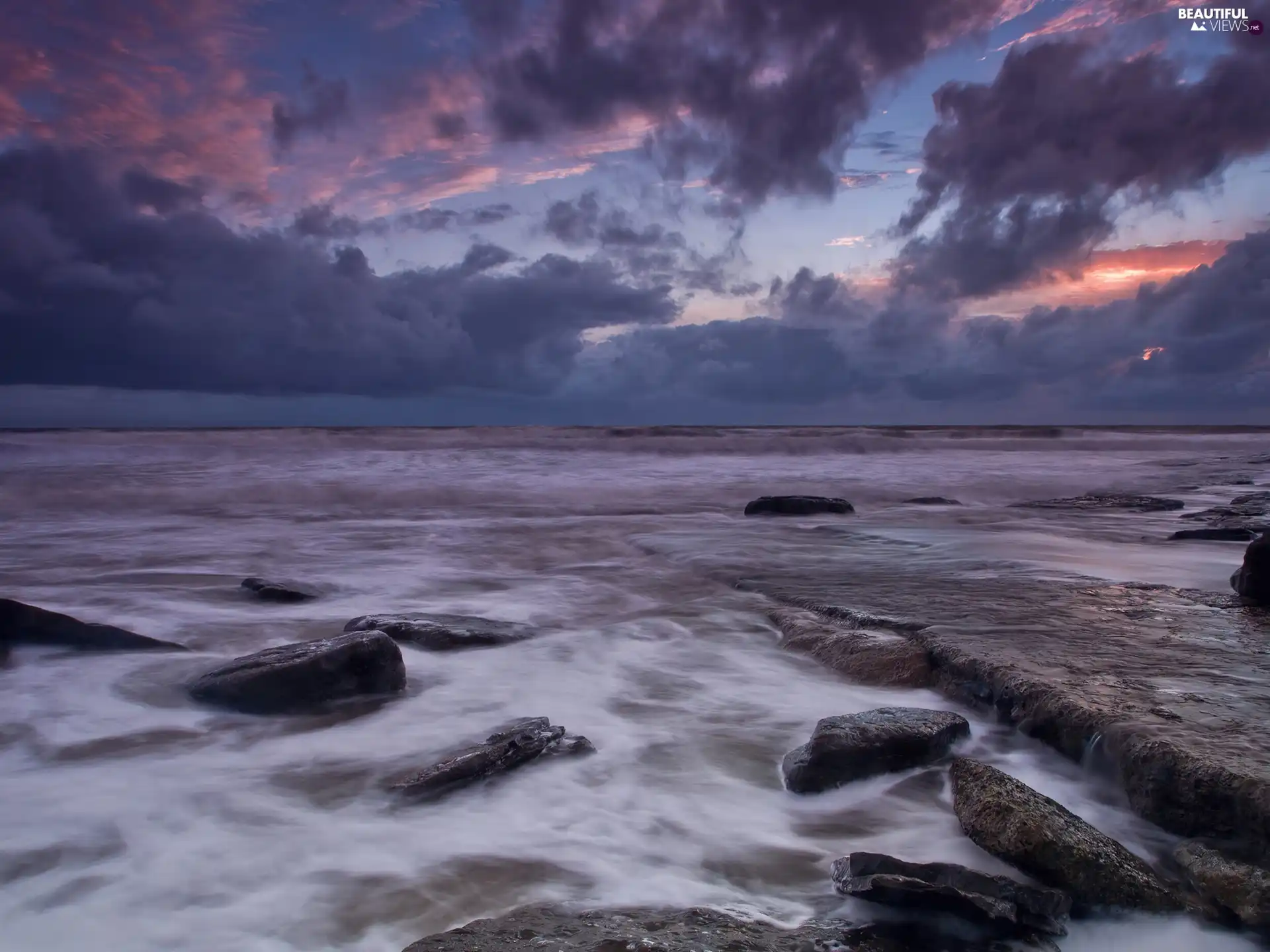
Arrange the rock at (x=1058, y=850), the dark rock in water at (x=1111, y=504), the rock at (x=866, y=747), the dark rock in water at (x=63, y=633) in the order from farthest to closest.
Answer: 1. the dark rock in water at (x=1111, y=504)
2. the dark rock in water at (x=63, y=633)
3. the rock at (x=866, y=747)
4. the rock at (x=1058, y=850)

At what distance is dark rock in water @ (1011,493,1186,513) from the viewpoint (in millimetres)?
10367

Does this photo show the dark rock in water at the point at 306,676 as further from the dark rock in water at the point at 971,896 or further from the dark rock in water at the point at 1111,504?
the dark rock in water at the point at 1111,504

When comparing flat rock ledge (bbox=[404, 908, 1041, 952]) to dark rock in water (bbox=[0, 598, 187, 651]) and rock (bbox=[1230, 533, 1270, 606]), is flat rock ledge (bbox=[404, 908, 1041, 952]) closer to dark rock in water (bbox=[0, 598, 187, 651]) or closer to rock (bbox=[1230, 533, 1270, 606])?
dark rock in water (bbox=[0, 598, 187, 651])

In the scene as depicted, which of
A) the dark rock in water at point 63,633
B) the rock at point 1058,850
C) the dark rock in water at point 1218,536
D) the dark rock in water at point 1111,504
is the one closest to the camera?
the rock at point 1058,850

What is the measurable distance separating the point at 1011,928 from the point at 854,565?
15.2 feet

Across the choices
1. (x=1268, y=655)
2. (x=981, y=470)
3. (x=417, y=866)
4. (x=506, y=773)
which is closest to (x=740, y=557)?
(x=1268, y=655)

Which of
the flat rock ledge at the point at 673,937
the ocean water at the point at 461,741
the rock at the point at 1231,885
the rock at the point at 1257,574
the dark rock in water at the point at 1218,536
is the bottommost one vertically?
the ocean water at the point at 461,741

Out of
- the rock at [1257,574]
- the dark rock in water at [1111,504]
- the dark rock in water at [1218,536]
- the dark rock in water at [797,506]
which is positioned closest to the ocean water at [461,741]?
the dark rock in water at [1218,536]

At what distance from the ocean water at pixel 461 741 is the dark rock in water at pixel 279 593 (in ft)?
0.44

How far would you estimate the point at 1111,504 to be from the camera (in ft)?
35.1

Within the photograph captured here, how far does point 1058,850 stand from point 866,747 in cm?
77

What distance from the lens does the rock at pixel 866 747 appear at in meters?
2.71

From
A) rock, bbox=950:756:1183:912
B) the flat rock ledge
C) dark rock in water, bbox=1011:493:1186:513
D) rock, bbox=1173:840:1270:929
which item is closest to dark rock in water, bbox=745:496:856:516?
dark rock in water, bbox=1011:493:1186:513

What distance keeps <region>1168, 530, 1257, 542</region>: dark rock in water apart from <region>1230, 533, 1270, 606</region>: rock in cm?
284
